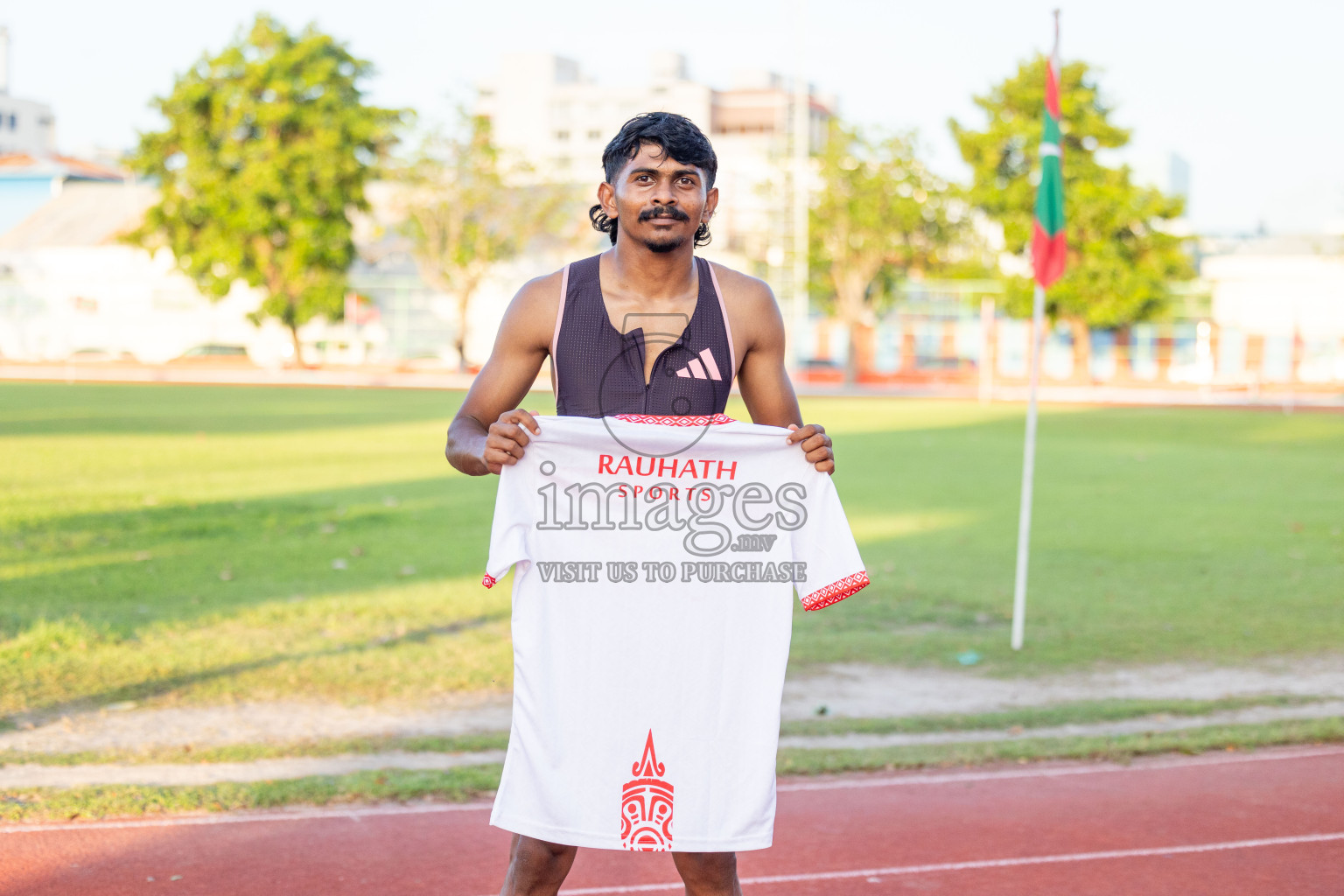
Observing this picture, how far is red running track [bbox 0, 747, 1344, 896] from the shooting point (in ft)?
14.5

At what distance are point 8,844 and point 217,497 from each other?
372 inches

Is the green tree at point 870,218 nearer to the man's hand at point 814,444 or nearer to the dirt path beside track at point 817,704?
the dirt path beside track at point 817,704

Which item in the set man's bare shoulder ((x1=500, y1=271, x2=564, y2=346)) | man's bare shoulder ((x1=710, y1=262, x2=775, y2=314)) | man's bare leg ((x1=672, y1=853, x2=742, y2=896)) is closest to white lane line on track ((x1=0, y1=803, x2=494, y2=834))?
man's bare leg ((x1=672, y1=853, x2=742, y2=896))

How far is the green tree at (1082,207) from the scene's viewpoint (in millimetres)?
47688

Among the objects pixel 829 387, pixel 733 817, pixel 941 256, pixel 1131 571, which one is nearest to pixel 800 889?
pixel 733 817

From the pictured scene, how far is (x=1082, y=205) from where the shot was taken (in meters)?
48.5

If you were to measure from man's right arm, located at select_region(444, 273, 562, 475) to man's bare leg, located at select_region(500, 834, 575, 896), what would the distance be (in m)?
0.88

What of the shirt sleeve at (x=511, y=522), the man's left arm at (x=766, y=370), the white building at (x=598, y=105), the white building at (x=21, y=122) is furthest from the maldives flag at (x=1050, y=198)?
the white building at (x=21, y=122)

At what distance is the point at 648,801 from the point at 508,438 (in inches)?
35.0

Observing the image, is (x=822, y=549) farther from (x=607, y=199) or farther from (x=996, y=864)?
(x=996, y=864)

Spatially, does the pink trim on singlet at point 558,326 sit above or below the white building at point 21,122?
below

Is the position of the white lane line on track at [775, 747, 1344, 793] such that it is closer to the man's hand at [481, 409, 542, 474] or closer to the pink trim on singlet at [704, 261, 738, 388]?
the pink trim on singlet at [704, 261, 738, 388]

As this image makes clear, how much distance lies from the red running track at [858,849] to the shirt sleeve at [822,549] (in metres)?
1.59

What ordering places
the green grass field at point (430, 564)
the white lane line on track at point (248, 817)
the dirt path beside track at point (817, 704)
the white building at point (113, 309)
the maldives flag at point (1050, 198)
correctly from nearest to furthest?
the white lane line on track at point (248, 817) < the dirt path beside track at point (817, 704) < the green grass field at point (430, 564) < the maldives flag at point (1050, 198) < the white building at point (113, 309)
